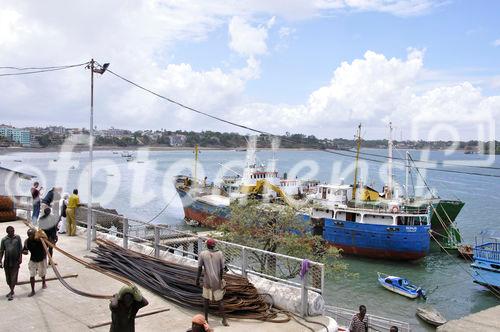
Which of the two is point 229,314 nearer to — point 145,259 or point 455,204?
point 145,259

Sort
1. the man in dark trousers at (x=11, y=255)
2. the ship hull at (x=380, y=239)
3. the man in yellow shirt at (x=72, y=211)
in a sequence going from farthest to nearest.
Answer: the ship hull at (x=380, y=239)
the man in yellow shirt at (x=72, y=211)
the man in dark trousers at (x=11, y=255)

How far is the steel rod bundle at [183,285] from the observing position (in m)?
8.26

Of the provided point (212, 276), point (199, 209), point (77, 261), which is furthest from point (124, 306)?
point (199, 209)

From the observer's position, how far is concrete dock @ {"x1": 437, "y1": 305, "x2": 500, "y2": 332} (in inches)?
220

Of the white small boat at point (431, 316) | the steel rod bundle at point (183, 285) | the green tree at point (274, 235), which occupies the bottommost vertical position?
the white small boat at point (431, 316)

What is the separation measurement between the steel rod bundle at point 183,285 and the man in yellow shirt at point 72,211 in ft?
13.0

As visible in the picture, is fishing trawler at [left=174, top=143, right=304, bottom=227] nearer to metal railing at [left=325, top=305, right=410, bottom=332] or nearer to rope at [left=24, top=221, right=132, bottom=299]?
metal railing at [left=325, top=305, right=410, bottom=332]

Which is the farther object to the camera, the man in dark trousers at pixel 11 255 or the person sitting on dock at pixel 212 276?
the man in dark trousers at pixel 11 255

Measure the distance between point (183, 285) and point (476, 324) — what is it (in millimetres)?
5108

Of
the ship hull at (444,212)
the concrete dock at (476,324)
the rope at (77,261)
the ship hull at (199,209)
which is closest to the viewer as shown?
the concrete dock at (476,324)

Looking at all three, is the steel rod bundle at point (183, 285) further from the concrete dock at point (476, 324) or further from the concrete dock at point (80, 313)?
the concrete dock at point (476, 324)

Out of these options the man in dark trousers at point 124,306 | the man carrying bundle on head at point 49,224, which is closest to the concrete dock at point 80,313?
the man carrying bundle on head at point 49,224

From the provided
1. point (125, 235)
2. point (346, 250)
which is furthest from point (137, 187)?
point (125, 235)

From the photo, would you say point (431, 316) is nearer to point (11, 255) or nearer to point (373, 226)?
point (373, 226)
